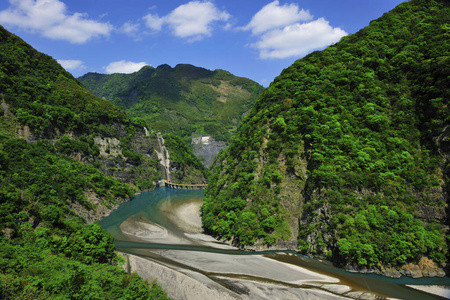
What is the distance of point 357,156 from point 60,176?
76.9 m

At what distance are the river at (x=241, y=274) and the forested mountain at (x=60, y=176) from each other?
6.22m

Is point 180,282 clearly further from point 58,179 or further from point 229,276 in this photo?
point 58,179

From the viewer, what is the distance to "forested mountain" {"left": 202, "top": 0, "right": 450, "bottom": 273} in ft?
162

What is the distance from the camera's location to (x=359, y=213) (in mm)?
50781

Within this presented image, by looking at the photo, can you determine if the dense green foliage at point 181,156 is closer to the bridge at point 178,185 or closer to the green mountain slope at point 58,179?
the bridge at point 178,185

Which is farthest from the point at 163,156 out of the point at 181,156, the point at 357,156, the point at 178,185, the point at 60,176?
the point at 357,156

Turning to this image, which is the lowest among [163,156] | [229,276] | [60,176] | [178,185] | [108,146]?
[229,276]

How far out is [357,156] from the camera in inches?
2276

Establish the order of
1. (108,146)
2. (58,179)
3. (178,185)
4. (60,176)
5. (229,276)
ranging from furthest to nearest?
1. (178,185)
2. (108,146)
3. (60,176)
4. (58,179)
5. (229,276)

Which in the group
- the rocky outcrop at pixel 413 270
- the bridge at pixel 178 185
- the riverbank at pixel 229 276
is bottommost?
the rocky outcrop at pixel 413 270

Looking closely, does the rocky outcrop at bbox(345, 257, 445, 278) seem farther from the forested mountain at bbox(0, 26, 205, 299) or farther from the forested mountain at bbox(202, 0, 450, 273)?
the forested mountain at bbox(0, 26, 205, 299)

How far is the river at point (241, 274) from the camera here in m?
39.2

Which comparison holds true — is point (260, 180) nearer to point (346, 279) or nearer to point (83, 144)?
point (346, 279)

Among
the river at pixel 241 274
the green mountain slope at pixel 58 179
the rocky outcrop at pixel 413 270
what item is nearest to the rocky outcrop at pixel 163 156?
the green mountain slope at pixel 58 179
